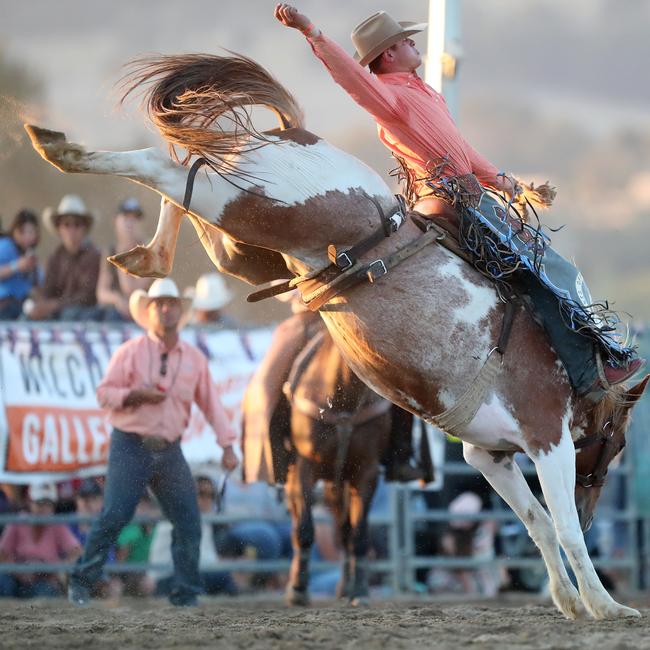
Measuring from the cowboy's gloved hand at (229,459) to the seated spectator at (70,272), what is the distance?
70.9 inches

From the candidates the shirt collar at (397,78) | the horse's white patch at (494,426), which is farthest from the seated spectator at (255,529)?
the shirt collar at (397,78)

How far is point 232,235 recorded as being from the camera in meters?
5.03

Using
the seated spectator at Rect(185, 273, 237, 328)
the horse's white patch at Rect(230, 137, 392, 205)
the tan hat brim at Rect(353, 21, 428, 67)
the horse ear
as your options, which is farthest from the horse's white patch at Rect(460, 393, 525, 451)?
the seated spectator at Rect(185, 273, 237, 328)

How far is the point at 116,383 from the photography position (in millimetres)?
8188

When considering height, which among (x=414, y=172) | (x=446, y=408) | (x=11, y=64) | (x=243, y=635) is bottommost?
(x=243, y=635)

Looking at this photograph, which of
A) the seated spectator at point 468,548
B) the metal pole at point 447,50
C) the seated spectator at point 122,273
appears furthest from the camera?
the seated spectator at point 468,548

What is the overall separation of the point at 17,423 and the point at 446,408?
15.5 feet

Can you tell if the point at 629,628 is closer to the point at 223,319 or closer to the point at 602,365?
the point at 602,365

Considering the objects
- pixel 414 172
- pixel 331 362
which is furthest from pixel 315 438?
pixel 414 172

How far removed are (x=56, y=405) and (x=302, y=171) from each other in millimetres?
4691

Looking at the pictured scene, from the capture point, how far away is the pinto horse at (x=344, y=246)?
4.95m

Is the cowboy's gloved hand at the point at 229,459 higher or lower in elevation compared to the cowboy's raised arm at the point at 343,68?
lower

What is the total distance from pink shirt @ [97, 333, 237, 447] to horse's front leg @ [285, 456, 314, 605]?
551 mm

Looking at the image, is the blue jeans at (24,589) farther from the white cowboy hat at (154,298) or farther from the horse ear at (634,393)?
the horse ear at (634,393)
